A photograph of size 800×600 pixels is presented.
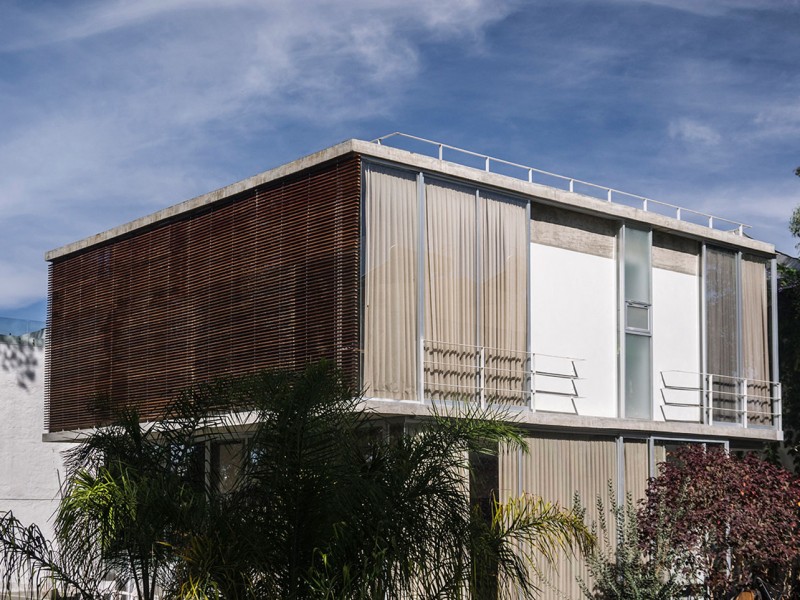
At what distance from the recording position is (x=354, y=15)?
1694 cm

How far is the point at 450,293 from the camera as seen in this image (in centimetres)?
1764

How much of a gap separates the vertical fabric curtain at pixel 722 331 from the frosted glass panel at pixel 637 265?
186 centimetres

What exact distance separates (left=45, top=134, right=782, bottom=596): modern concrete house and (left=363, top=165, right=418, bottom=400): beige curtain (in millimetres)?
A: 26

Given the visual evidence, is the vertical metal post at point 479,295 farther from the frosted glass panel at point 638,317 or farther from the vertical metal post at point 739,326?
the vertical metal post at point 739,326

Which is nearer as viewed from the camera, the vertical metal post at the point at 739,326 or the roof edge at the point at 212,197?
the roof edge at the point at 212,197

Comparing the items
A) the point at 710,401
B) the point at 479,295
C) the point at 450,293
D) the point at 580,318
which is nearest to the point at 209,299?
the point at 450,293

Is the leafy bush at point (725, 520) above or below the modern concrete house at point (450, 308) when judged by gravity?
below

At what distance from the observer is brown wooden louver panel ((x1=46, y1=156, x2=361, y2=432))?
17.0 m

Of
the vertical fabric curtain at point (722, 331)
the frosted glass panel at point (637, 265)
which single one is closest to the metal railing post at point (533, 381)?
the frosted glass panel at point (637, 265)

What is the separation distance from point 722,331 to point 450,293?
7.06 metres

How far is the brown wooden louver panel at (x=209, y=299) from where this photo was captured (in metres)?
17.0

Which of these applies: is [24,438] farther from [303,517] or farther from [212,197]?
[303,517]

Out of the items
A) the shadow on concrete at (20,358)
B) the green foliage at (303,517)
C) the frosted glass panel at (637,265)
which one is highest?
the frosted glass panel at (637,265)

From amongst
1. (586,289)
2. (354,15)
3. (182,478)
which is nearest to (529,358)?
(586,289)
